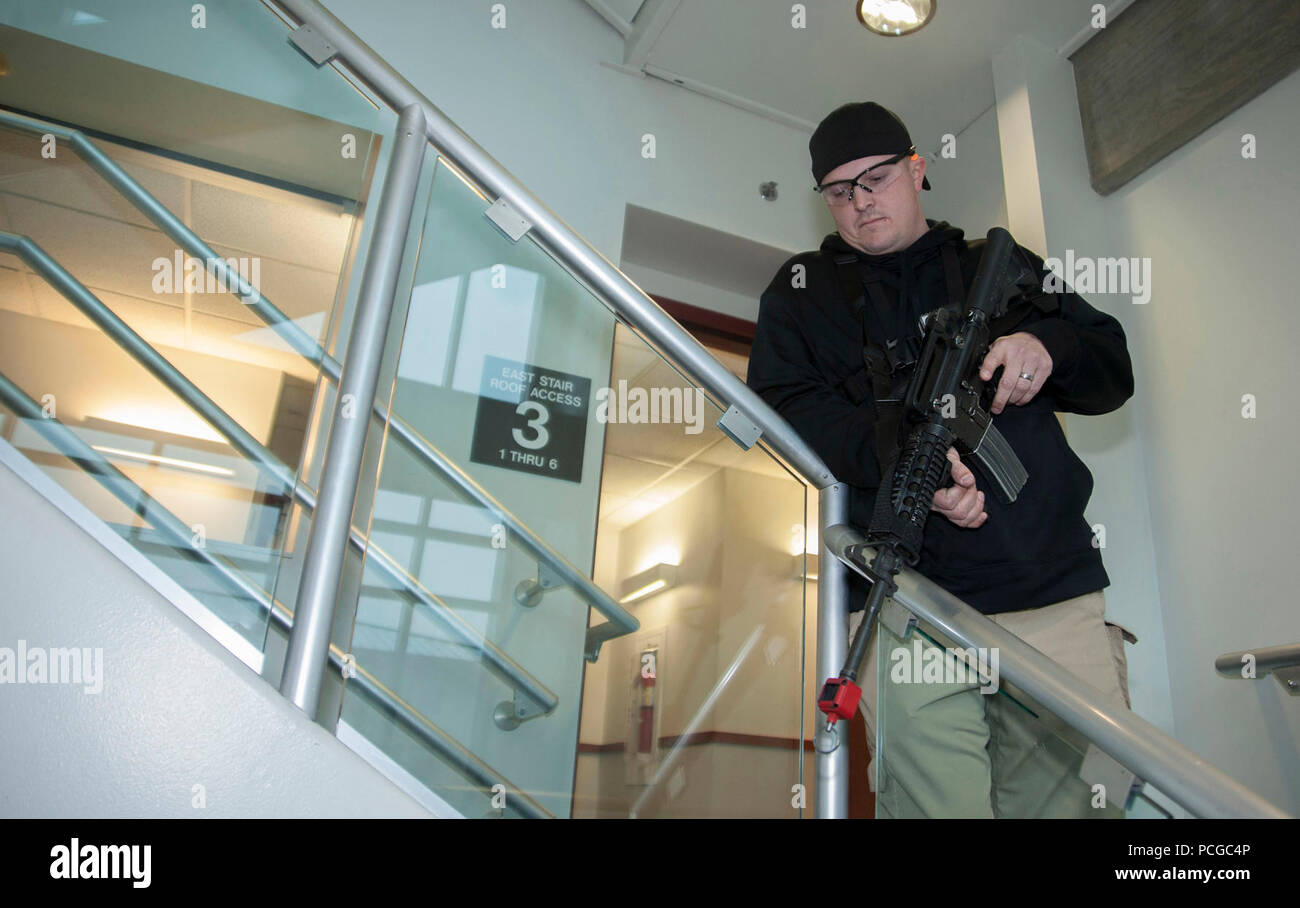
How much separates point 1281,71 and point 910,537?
1627 millimetres

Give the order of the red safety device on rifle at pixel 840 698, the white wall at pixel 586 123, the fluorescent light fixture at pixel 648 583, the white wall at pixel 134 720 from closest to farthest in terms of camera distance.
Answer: the white wall at pixel 134 720, the red safety device on rifle at pixel 840 698, the fluorescent light fixture at pixel 648 583, the white wall at pixel 586 123

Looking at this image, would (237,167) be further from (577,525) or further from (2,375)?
(577,525)

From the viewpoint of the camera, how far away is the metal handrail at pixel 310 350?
1182 millimetres

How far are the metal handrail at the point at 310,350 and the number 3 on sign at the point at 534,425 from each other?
0.10 meters

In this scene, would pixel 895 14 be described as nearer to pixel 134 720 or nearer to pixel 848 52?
pixel 848 52

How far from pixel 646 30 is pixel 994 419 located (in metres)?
1.83

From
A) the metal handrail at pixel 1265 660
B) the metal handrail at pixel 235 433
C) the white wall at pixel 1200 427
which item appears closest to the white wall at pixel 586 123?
the white wall at pixel 1200 427

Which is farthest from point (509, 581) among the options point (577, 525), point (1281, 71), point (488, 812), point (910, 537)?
point (1281, 71)

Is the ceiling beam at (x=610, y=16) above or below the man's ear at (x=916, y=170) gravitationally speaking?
above

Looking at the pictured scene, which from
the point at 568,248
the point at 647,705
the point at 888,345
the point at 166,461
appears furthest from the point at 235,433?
the point at 888,345

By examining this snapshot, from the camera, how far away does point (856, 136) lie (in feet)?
6.01

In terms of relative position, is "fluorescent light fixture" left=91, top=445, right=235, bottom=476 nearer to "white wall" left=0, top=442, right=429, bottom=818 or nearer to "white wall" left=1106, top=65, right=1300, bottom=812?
"white wall" left=0, top=442, right=429, bottom=818

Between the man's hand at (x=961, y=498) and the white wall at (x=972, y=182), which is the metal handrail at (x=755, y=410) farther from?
the white wall at (x=972, y=182)
